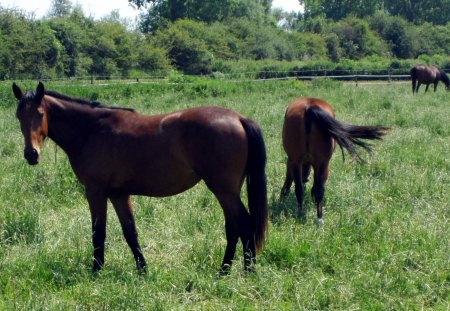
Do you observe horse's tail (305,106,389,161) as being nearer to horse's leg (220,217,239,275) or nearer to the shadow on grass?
the shadow on grass

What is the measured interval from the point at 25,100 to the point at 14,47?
30769 mm

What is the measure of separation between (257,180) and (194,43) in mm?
40999

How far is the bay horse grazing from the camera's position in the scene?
465 cm

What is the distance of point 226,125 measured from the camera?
4.66 meters

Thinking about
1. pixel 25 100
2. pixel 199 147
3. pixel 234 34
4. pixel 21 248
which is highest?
pixel 234 34

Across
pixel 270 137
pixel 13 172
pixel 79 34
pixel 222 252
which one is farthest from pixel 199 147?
pixel 79 34

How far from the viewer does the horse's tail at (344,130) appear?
608cm

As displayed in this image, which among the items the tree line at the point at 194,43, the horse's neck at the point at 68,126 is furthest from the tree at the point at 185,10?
the horse's neck at the point at 68,126

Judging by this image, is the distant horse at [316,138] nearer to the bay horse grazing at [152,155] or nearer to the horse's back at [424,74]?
the bay horse grazing at [152,155]

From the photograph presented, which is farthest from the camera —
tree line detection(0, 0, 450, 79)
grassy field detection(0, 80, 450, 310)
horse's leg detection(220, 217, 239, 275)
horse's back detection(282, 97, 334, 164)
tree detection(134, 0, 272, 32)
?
tree detection(134, 0, 272, 32)

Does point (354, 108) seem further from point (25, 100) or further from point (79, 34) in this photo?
point (79, 34)

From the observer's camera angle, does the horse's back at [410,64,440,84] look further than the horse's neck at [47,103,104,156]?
Yes

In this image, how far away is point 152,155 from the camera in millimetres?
4793

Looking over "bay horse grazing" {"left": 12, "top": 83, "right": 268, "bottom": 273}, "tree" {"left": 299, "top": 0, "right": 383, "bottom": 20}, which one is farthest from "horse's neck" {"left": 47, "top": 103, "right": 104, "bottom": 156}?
"tree" {"left": 299, "top": 0, "right": 383, "bottom": 20}
